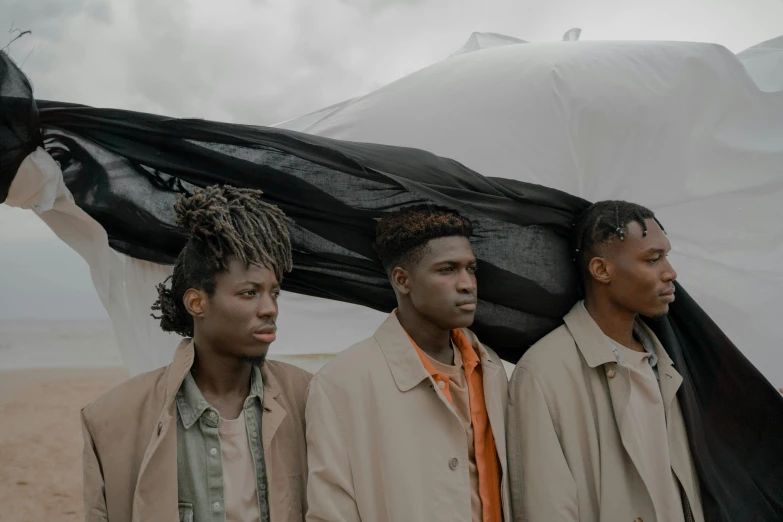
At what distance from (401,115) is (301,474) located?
5.17 feet

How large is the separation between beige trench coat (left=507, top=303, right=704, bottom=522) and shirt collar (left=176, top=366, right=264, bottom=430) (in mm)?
866

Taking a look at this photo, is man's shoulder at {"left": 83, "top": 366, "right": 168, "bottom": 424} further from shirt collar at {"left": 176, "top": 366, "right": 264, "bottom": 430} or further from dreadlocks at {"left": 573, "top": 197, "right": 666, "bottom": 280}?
dreadlocks at {"left": 573, "top": 197, "right": 666, "bottom": 280}

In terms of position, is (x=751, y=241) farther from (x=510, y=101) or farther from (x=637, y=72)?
(x=510, y=101)

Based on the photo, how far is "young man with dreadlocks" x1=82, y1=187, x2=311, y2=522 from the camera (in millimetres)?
1723

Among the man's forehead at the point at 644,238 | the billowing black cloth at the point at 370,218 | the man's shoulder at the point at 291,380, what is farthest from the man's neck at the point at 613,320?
the man's shoulder at the point at 291,380

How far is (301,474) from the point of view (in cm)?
187

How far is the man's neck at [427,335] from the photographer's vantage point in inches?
81.6

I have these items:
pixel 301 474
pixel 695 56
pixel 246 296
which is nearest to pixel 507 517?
pixel 301 474

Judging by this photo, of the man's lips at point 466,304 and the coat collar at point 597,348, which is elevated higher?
the man's lips at point 466,304

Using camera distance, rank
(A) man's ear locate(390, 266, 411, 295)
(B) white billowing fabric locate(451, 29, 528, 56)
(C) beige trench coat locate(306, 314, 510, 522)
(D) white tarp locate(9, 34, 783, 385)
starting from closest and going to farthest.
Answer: (C) beige trench coat locate(306, 314, 510, 522), (A) man's ear locate(390, 266, 411, 295), (D) white tarp locate(9, 34, 783, 385), (B) white billowing fabric locate(451, 29, 528, 56)

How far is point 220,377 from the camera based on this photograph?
1919 mm

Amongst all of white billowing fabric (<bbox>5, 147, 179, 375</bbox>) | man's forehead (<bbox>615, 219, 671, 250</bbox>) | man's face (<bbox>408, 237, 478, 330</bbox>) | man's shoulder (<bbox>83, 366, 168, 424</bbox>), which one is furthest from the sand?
man's forehead (<bbox>615, 219, 671, 250</bbox>)

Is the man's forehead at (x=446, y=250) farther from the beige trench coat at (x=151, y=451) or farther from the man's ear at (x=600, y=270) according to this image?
the beige trench coat at (x=151, y=451)

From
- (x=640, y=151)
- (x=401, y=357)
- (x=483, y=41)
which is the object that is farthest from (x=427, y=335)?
(x=483, y=41)
